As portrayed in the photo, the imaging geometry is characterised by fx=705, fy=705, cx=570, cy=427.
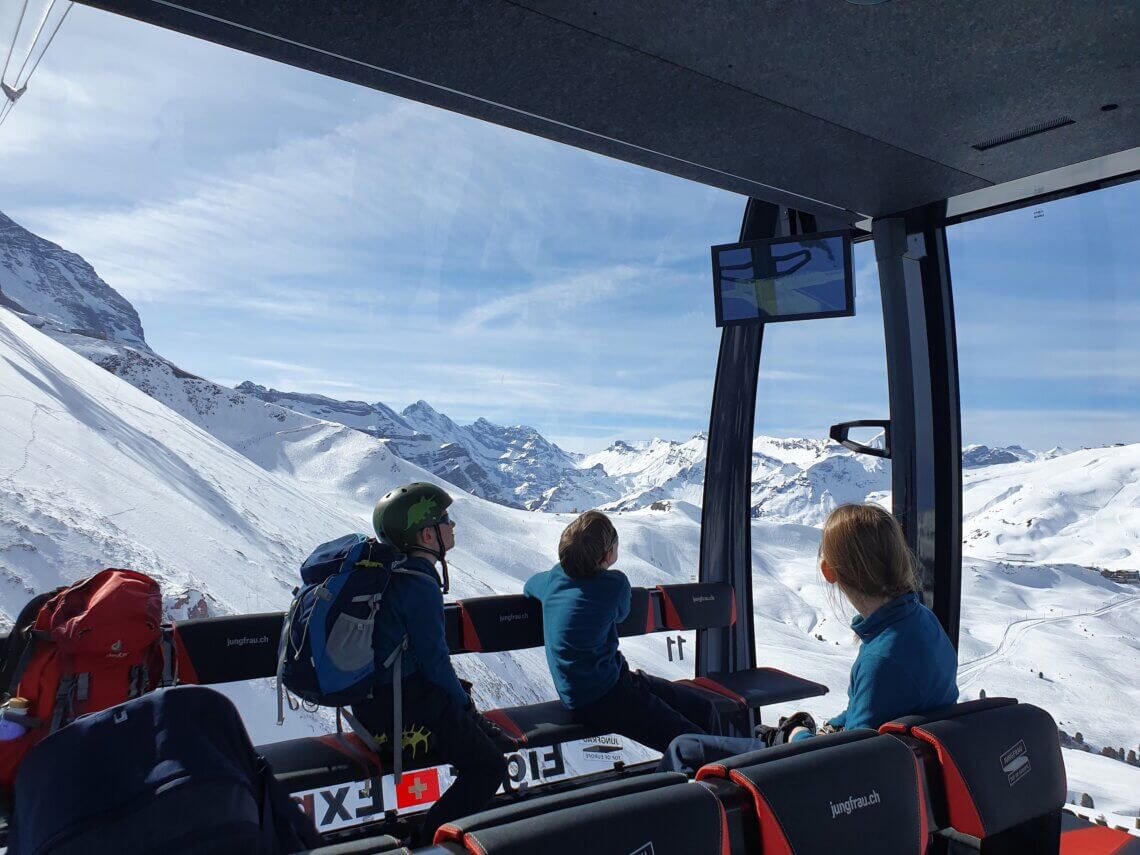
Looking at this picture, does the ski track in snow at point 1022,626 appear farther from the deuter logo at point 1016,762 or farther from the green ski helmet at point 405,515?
the green ski helmet at point 405,515

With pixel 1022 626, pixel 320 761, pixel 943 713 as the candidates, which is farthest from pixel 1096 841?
pixel 320 761

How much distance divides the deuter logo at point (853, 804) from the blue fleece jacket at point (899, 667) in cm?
40

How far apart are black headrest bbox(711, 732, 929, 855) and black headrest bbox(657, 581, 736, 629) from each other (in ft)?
8.60

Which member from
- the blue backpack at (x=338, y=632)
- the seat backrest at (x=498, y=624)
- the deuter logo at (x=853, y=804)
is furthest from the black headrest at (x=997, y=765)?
the seat backrest at (x=498, y=624)

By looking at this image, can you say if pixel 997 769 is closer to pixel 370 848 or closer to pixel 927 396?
pixel 370 848

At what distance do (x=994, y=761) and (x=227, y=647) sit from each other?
262cm

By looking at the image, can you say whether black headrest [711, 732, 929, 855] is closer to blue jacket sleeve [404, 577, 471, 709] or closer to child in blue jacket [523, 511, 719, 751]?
blue jacket sleeve [404, 577, 471, 709]

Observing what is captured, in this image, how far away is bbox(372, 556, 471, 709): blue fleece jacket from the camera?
2469mm

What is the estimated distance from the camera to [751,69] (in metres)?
2.28

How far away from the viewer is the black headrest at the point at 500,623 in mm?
3348

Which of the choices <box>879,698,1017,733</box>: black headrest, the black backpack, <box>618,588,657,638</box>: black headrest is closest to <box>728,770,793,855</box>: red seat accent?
<box>879,698,1017,733</box>: black headrest

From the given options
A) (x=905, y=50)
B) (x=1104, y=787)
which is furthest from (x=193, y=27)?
(x=1104, y=787)

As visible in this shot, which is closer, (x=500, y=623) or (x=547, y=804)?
(x=547, y=804)

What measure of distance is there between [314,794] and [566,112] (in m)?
2.71
